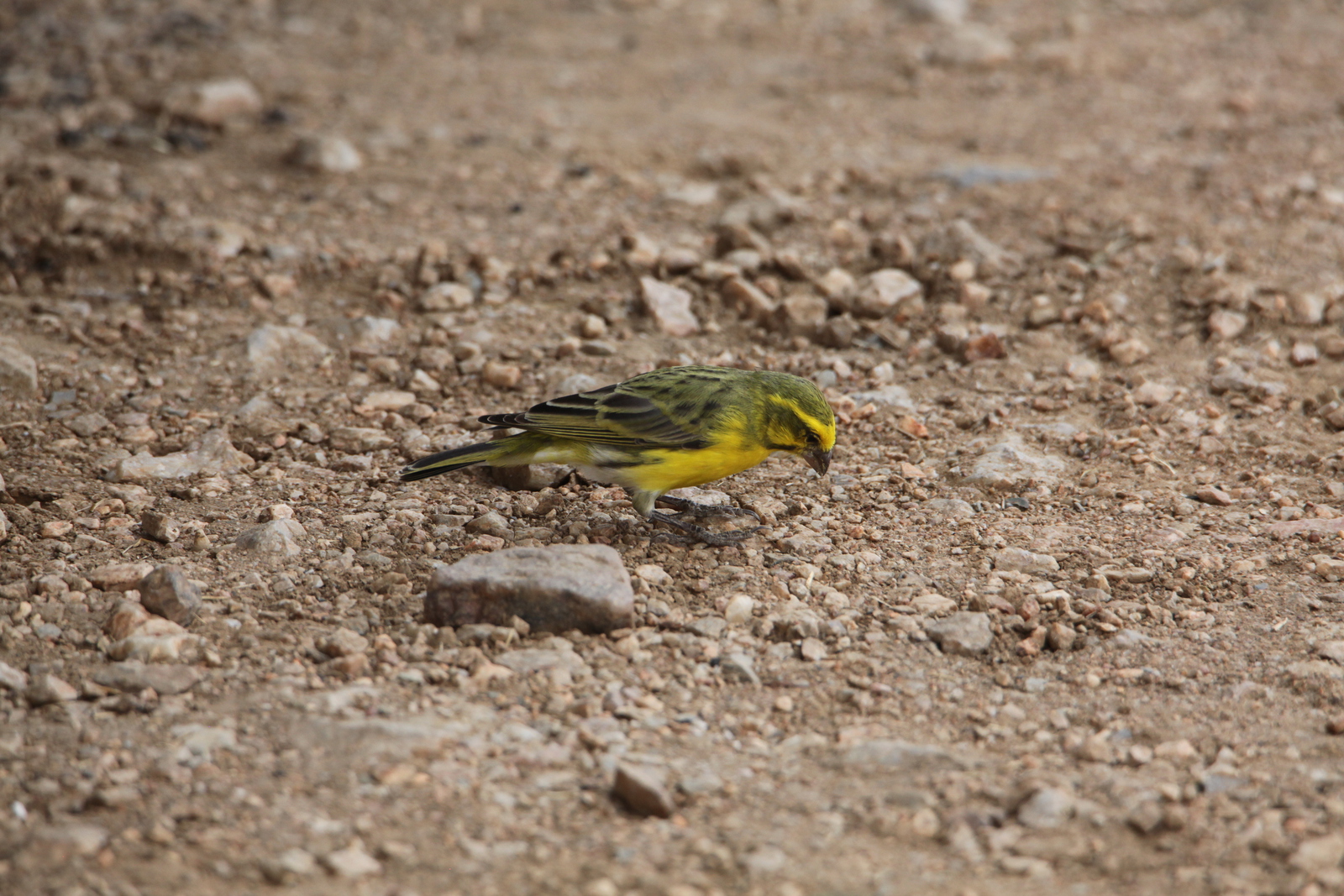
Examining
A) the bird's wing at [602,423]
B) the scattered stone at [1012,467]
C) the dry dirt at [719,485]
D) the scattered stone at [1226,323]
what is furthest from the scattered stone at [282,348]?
the scattered stone at [1226,323]

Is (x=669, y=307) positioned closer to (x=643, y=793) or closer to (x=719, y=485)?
(x=719, y=485)

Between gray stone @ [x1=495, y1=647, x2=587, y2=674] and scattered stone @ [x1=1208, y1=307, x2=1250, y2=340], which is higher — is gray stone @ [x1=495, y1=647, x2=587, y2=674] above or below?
below

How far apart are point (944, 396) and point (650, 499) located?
1789 millimetres

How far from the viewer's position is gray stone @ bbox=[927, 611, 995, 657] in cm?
427

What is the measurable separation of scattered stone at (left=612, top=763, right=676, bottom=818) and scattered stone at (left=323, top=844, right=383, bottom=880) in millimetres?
692

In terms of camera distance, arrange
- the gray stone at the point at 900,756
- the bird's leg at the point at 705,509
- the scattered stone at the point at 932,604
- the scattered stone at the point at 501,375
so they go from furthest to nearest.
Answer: the scattered stone at the point at 501,375 < the bird's leg at the point at 705,509 < the scattered stone at the point at 932,604 < the gray stone at the point at 900,756

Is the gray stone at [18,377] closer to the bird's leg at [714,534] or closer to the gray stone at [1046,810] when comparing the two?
the bird's leg at [714,534]

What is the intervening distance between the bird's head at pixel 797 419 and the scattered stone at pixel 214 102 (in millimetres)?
5319

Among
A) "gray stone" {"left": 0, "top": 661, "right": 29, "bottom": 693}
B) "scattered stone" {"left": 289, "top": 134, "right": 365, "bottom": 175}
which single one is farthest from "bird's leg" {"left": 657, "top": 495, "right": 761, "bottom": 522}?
"scattered stone" {"left": 289, "top": 134, "right": 365, "bottom": 175}

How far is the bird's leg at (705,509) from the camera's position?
5273mm

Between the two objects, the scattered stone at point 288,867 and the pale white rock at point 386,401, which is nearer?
the scattered stone at point 288,867

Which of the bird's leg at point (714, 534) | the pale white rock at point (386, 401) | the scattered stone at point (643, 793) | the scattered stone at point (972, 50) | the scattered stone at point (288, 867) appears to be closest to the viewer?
the scattered stone at point (288, 867)

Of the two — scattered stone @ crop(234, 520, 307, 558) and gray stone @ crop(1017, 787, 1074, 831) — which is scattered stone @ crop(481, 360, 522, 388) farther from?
gray stone @ crop(1017, 787, 1074, 831)

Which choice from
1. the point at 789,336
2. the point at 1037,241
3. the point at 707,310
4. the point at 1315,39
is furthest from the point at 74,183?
the point at 1315,39
